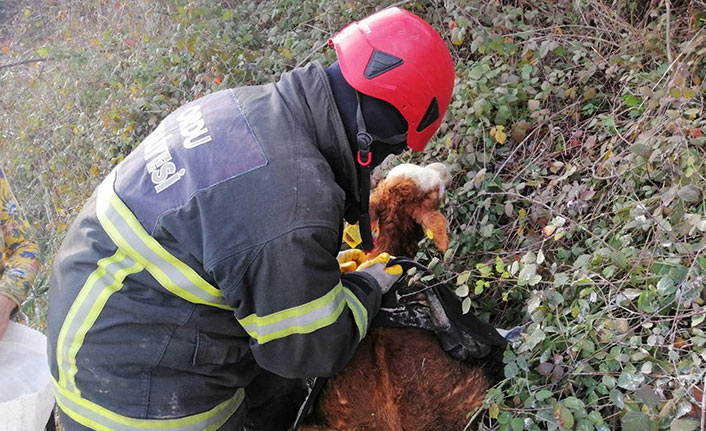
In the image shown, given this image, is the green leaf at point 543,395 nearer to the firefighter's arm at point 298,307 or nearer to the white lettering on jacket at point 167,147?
the firefighter's arm at point 298,307

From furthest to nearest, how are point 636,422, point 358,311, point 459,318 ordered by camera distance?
point 459,318 < point 358,311 < point 636,422

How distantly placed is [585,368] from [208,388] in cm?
147

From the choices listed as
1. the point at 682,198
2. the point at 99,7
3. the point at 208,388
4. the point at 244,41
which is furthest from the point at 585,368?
the point at 99,7

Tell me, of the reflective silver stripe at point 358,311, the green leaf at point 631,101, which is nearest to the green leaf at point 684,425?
the reflective silver stripe at point 358,311

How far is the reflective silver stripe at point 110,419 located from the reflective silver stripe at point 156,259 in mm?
526

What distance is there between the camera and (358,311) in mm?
2156

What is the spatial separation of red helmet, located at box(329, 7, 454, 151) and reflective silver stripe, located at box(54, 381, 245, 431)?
1.39 meters

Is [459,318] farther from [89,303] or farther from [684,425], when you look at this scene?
[89,303]

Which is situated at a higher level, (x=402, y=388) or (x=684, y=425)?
(x=684, y=425)

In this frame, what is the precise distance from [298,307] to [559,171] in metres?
1.98

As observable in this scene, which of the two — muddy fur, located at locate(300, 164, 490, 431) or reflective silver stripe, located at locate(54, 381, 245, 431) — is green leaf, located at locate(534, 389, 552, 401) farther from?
reflective silver stripe, located at locate(54, 381, 245, 431)

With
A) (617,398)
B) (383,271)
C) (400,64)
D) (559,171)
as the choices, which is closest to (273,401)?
(383,271)

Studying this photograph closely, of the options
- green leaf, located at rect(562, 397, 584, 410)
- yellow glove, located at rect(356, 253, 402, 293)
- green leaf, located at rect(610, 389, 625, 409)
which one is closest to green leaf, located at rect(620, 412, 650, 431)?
green leaf, located at rect(610, 389, 625, 409)

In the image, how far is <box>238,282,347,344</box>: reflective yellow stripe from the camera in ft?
6.09
